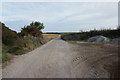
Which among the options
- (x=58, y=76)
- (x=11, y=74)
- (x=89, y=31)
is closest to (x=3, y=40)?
(x=11, y=74)

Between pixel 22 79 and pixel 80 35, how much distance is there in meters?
49.6

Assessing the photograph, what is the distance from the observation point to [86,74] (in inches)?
305

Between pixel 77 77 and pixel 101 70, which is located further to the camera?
pixel 101 70

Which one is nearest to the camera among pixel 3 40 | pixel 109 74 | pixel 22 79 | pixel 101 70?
pixel 22 79

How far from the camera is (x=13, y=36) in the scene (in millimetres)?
20375

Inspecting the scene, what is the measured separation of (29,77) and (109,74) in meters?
3.52

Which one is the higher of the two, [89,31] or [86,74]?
[89,31]

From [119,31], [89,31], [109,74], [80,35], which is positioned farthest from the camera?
[80,35]

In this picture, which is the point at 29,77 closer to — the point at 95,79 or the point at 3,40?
the point at 95,79

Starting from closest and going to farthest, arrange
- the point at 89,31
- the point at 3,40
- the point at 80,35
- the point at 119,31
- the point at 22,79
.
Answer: the point at 22,79
the point at 3,40
the point at 119,31
the point at 89,31
the point at 80,35

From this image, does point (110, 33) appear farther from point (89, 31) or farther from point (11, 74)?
point (11, 74)

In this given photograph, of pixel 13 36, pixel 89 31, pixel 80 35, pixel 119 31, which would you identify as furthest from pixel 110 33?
pixel 13 36

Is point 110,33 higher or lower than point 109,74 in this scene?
higher

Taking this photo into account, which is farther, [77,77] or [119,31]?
[119,31]
